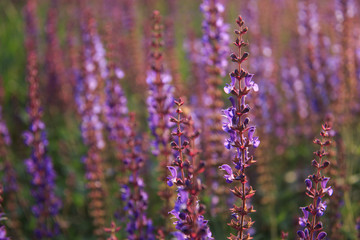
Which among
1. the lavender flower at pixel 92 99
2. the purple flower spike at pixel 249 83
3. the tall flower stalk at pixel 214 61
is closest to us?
the purple flower spike at pixel 249 83

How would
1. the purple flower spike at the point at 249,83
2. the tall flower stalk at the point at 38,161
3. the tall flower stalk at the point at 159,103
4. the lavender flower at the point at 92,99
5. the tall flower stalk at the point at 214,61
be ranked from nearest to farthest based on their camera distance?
the purple flower spike at the point at 249,83
the tall flower stalk at the point at 159,103
the tall flower stalk at the point at 38,161
the tall flower stalk at the point at 214,61
the lavender flower at the point at 92,99

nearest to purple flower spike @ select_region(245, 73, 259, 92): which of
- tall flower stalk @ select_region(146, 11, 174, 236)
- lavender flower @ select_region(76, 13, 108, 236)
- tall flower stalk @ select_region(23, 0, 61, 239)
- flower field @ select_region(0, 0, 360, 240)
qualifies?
flower field @ select_region(0, 0, 360, 240)

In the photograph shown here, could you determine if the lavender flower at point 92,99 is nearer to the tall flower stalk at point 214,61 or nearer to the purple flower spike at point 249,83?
the tall flower stalk at point 214,61

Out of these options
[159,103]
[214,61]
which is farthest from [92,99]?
[159,103]

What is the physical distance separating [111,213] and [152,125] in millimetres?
1473

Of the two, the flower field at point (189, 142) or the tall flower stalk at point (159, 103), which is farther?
the tall flower stalk at point (159, 103)

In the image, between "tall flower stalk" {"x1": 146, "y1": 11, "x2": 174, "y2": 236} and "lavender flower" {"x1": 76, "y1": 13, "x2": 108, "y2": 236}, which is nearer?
"tall flower stalk" {"x1": 146, "y1": 11, "x2": 174, "y2": 236}

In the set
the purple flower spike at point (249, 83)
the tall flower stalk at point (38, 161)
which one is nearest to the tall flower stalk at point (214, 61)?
the tall flower stalk at point (38, 161)

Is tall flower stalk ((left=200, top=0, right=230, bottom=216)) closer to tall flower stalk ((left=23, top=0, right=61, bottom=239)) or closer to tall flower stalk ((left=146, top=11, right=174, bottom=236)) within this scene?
tall flower stalk ((left=146, top=11, right=174, bottom=236))

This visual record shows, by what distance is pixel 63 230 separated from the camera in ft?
14.1

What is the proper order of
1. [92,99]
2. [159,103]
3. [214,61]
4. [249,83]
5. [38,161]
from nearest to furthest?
[249,83] → [159,103] → [38,161] → [214,61] → [92,99]

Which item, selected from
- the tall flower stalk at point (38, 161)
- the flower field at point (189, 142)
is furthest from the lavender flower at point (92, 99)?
the tall flower stalk at point (38, 161)

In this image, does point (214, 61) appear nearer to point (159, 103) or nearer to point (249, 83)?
point (159, 103)

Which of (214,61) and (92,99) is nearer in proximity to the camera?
(214,61)
